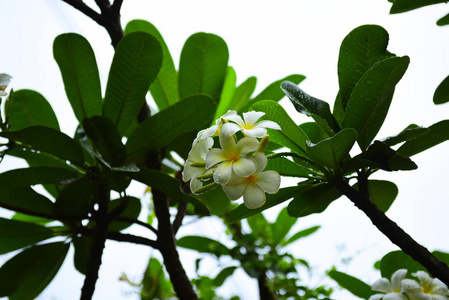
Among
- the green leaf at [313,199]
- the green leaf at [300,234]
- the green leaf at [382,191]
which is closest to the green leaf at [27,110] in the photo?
the green leaf at [313,199]

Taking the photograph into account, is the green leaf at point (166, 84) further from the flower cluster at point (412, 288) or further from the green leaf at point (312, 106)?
the flower cluster at point (412, 288)

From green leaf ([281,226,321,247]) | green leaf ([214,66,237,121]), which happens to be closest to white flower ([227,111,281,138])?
green leaf ([214,66,237,121])

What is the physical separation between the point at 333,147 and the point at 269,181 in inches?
4.0

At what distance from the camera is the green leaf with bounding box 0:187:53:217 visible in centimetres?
94

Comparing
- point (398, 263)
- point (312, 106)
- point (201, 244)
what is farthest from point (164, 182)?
point (201, 244)

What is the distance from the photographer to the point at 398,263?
32.7 inches

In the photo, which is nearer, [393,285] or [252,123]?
[252,123]

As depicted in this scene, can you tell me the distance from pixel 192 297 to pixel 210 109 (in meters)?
0.34

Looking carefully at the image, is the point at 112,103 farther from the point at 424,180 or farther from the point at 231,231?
the point at 424,180

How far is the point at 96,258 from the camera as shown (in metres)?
0.84

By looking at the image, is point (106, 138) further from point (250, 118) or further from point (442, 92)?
point (442, 92)

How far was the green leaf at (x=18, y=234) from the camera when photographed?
0.97m

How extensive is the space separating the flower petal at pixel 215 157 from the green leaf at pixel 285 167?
Result: 149 mm

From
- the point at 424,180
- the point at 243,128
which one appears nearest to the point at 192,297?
the point at 243,128
